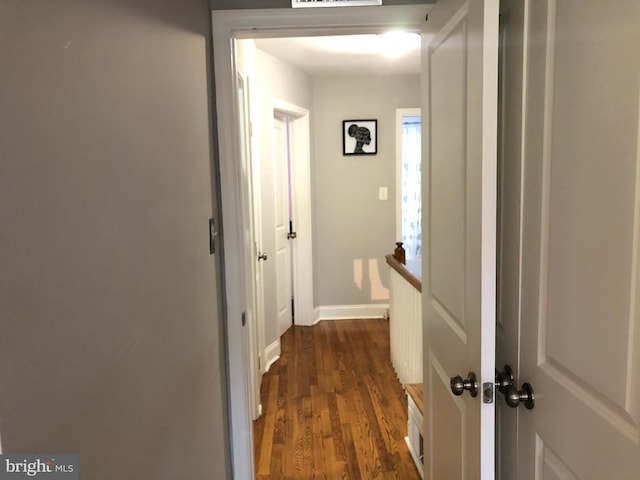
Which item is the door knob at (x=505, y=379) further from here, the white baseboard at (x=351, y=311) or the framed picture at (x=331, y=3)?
the white baseboard at (x=351, y=311)

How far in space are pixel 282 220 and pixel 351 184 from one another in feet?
2.70

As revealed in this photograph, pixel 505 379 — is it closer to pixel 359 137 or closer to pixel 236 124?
pixel 236 124

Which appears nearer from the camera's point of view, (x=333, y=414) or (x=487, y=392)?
(x=487, y=392)

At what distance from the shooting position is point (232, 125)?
1720mm

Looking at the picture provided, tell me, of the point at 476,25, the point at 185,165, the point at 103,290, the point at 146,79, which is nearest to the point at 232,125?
the point at 185,165

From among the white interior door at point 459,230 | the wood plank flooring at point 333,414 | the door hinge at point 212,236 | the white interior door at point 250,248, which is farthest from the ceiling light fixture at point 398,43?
the wood plank flooring at point 333,414

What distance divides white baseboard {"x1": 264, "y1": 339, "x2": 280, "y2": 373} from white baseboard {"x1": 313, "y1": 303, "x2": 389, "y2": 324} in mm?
1022

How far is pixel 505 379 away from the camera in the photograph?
3.83ft

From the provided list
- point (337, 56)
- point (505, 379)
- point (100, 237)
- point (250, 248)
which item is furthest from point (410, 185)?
point (100, 237)

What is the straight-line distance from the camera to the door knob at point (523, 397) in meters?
1.07

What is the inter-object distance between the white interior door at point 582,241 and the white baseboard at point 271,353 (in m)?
2.65

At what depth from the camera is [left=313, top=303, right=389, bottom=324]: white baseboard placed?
4801 mm

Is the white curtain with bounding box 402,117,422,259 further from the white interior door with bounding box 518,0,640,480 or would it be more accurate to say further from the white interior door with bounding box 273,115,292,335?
the white interior door with bounding box 518,0,640,480

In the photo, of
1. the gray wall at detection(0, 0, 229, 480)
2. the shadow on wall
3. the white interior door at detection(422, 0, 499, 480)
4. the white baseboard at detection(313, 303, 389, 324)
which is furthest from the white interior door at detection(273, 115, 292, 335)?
the gray wall at detection(0, 0, 229, 480)
